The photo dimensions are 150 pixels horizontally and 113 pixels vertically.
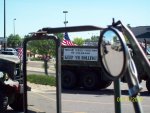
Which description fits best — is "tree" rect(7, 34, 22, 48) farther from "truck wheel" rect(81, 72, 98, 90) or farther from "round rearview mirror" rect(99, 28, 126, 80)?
"round rearview mirror" rect(99, 28, 126, 80)

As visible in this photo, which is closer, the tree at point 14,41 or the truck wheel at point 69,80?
the truck wheel at point 69,80

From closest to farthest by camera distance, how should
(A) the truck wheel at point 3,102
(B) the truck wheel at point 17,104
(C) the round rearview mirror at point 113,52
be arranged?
(C) the round rearview mirror at point 113,52
(A) the truck wheel at point 3,102
(B) the truck wheel at point 17,104

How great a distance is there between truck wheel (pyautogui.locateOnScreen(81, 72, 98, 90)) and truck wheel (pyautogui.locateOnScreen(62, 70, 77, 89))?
0.54 m

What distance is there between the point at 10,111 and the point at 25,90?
8.77 m

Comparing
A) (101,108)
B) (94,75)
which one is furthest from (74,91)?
(101,108)

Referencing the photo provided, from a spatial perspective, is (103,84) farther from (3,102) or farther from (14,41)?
(14,41)

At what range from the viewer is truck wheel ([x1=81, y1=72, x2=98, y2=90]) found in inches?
846

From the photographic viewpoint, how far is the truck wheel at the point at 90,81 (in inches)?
846

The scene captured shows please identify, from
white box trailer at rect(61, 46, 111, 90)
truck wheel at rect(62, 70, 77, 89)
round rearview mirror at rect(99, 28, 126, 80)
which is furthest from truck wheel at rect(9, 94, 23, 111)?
truck wheel at rect(62, 70, 77, 89)

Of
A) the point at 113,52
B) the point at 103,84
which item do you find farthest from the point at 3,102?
the point at 103,84

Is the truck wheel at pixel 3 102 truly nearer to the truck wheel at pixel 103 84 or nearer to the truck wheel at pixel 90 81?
the truck wheel at pixel 90 81

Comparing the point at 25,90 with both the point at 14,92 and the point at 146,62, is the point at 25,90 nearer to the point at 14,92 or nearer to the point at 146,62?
the point at 146,62

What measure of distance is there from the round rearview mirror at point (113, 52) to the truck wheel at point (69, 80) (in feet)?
64.7

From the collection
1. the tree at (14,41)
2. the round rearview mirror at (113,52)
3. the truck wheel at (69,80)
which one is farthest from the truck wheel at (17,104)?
the tree at (14,41)
